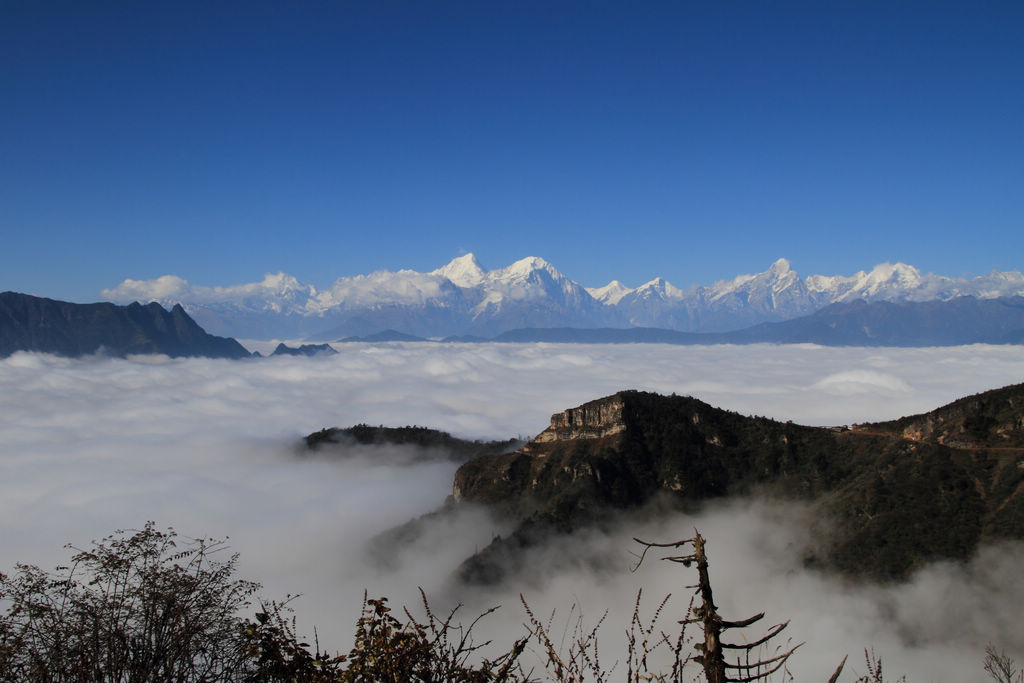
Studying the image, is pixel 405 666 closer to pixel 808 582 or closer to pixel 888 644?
pixel 888 644

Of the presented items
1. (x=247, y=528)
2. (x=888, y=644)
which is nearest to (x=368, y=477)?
(x=247, y=528)

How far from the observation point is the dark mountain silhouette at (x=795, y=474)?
72.2m

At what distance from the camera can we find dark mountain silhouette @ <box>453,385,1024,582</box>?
72.2 m

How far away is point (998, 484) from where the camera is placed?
237ft

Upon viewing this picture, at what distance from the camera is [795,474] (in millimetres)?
104125

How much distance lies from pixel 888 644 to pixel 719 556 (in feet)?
92.8

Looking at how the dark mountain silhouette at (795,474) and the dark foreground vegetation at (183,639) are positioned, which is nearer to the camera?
the dark foreground vegetation at (183,639)

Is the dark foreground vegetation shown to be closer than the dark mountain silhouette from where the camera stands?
Yes

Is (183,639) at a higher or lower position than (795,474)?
higher

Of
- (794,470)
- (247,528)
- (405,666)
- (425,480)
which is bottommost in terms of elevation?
(247,528)

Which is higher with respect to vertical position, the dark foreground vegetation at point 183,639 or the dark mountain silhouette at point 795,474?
the dark foreground vegetation at point 183,639

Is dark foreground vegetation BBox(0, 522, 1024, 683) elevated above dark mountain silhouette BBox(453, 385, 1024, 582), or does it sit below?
above

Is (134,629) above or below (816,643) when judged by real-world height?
above

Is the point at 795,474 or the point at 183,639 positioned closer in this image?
the point at 183,639
